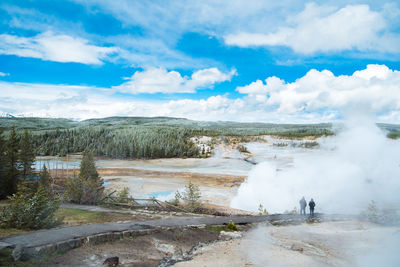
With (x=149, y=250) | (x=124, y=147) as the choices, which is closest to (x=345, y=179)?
(x=149, y=250)

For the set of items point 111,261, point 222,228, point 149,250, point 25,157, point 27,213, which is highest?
point 25,157

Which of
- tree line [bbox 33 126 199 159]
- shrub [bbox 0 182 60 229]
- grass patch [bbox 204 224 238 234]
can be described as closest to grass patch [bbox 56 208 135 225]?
shrub [bbox 0 182 60 229]

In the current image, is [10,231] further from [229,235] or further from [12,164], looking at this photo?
[12,164]

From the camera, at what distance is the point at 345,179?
2366 centimetres

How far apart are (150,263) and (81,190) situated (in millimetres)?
12355

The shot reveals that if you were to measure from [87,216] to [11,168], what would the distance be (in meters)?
13.5

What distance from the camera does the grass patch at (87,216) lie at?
47.5 feet

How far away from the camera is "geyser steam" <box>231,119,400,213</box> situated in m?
Answer: 20.6

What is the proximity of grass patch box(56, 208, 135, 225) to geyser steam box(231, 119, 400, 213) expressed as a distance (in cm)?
1607

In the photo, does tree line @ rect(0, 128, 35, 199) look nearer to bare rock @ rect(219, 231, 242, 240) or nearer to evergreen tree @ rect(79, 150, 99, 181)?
evergreen tree @ rect(79, 150, 99, 181)

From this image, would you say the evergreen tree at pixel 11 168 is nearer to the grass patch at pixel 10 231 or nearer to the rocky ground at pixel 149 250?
the grass patch at pixel 10 231

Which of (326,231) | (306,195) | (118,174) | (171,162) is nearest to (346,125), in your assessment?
(306,195)

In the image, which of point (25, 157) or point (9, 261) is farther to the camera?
point (25, 157)

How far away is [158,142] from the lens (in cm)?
10062
